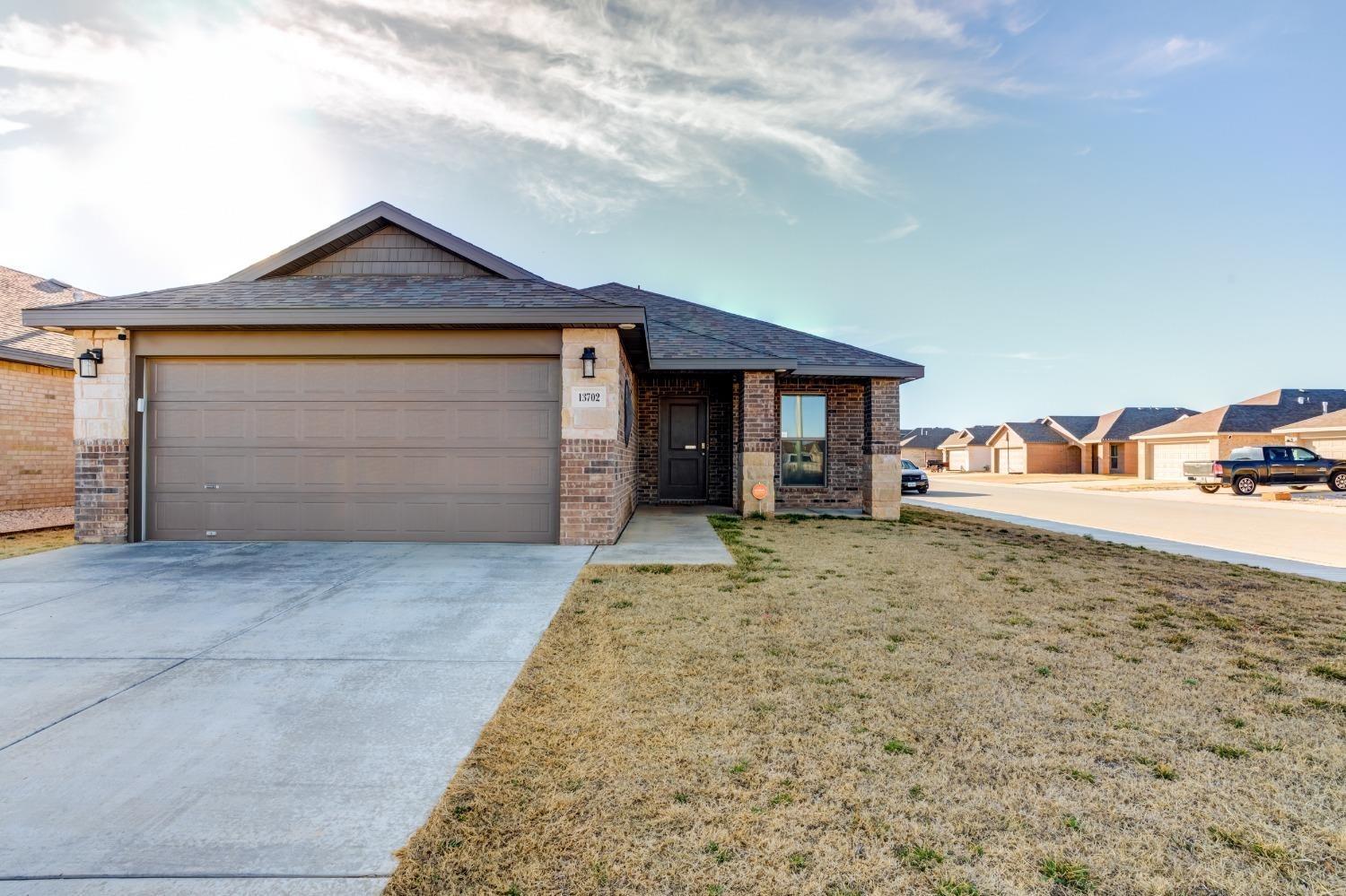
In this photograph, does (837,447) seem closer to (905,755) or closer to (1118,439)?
(905,755)

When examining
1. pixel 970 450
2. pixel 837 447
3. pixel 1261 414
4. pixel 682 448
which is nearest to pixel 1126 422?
pixel 1261 414

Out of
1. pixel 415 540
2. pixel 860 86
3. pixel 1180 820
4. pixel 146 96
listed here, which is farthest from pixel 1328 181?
pixel 146 96

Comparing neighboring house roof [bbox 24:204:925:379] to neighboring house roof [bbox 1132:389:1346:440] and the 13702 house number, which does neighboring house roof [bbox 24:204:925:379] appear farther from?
neighboring house roof [bbox 1132:389:1346:440]

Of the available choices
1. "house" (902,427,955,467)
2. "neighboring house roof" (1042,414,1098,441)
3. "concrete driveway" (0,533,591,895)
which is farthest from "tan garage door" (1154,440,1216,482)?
"concrete driveway" (0,533,591,895)

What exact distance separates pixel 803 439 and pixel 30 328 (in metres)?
15.5

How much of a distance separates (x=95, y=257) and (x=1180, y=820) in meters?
21.8

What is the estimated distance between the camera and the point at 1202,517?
13.4 meters

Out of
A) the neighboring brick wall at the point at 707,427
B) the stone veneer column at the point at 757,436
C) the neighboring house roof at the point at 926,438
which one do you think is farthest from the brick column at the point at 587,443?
the neighboring house roof at the point at 926,438

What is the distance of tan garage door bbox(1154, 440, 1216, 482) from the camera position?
28.1m

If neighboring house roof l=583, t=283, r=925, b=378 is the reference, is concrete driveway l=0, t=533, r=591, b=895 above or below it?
below

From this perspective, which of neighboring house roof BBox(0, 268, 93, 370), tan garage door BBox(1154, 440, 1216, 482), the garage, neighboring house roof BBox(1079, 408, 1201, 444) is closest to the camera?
neighboring house roof BBox(0, 268, 93, 370)

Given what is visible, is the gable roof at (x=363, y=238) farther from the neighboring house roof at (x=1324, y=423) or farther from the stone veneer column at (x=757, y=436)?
the neighboring house roof at (x=1324, y=423)

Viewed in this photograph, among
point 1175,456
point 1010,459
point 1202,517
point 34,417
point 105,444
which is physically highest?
point 34,417

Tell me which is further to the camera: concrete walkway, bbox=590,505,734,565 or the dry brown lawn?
the dry brown lawn
